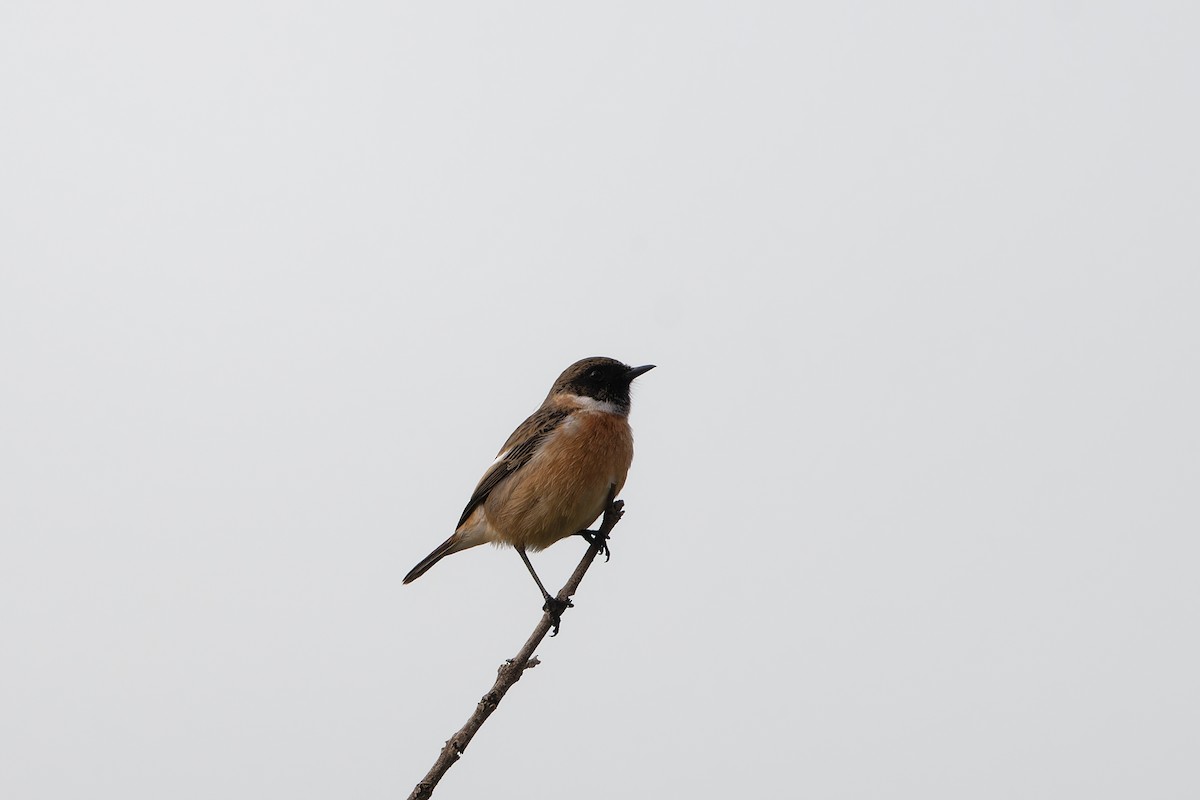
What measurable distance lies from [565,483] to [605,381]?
1.18m

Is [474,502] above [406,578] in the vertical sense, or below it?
above

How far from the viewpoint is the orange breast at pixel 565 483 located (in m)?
7.71

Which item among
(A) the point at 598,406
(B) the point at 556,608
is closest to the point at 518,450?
(A) the point at 598,406

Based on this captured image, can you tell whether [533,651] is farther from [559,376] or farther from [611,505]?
[559,376]

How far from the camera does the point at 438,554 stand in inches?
343

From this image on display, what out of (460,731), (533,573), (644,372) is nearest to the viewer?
(460,731)

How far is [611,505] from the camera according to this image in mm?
7391

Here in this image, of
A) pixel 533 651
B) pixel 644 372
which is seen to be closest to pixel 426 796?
pixel 533 651

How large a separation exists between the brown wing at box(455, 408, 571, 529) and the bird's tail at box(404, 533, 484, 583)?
0.37ft

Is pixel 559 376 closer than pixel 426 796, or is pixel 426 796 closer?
pixel 426 796

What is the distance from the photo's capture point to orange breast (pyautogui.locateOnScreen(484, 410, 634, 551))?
7715mm

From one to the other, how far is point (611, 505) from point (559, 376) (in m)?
1.96

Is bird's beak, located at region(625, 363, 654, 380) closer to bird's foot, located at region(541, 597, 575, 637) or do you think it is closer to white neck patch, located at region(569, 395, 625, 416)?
white neck patch, located at region(569, 395, 625, 416)

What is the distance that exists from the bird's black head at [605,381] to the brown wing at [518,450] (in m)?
0.25
